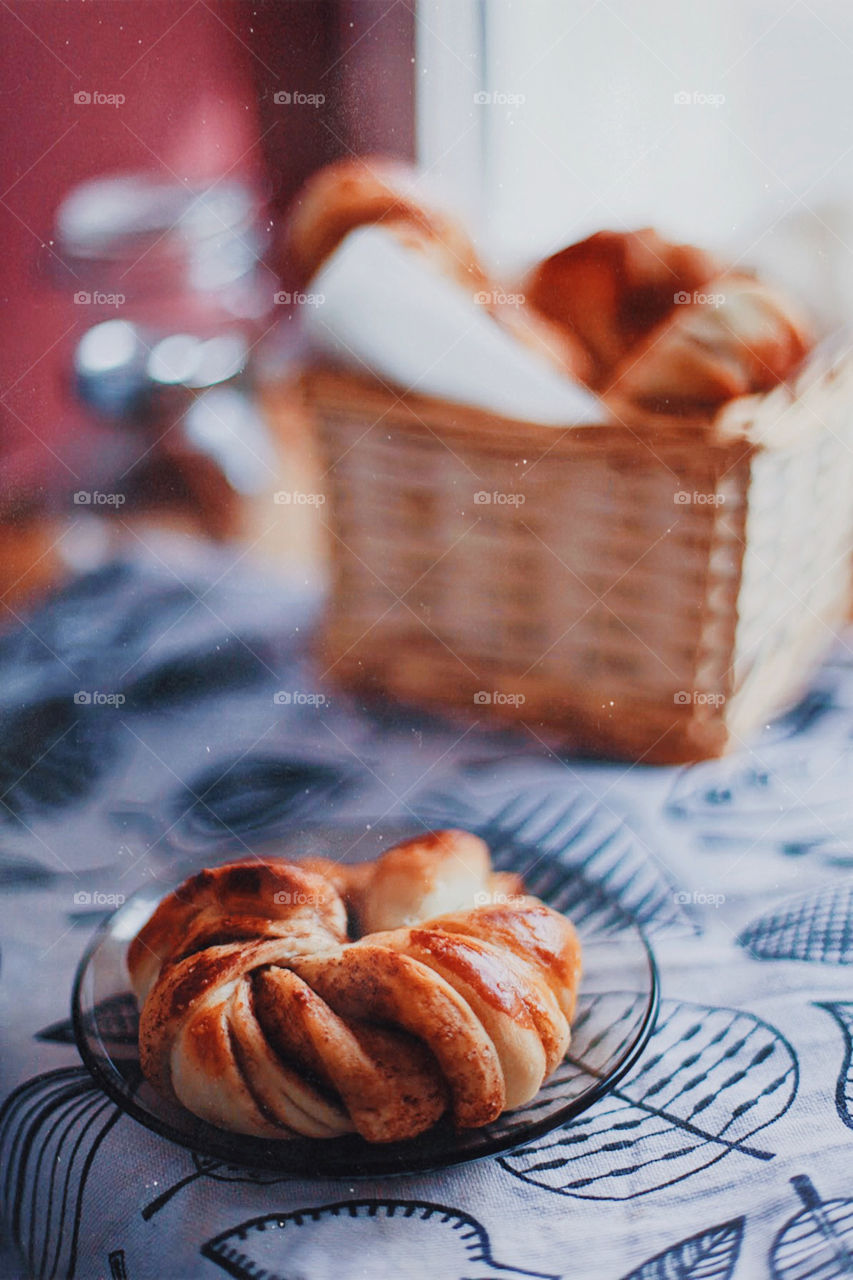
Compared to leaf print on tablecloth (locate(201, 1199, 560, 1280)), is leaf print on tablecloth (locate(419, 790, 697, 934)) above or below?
above

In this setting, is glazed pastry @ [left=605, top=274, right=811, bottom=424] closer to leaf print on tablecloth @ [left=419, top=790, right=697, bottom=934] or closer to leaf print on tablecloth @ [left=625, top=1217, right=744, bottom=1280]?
leaf print on tablecloth @ [left=419, top=790, right=697, bottom=934]

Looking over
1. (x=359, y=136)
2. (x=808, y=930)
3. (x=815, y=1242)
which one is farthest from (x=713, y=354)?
(x=815, y=1242)

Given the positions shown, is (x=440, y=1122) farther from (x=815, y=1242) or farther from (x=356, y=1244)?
(x=815, y=1242)

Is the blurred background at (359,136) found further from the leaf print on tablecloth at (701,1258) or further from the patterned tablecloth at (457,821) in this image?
the leaf print on tablecloth at (701,1258)

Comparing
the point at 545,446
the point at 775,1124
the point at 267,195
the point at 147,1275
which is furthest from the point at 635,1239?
the point at 267,195

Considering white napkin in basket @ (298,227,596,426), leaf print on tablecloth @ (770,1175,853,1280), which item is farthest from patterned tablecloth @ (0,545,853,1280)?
white napkin in basket @ (298,227,596,426)

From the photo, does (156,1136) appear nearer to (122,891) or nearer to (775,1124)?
(122,891)

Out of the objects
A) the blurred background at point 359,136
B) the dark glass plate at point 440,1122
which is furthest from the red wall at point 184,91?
the dark glass plate at point 440,1122
